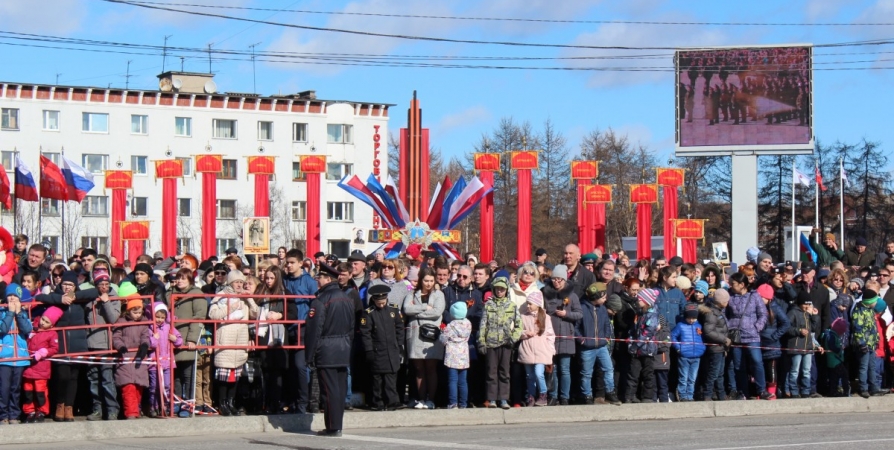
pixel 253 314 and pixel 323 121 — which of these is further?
pixel 323 121

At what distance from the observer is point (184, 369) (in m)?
14.3

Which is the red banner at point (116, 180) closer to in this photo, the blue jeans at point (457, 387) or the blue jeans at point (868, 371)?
the blue jeans at point (457, 387)

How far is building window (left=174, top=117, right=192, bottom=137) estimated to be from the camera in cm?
7694

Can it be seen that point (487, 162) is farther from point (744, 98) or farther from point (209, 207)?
point (209, 207)

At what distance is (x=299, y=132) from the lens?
8012 cm

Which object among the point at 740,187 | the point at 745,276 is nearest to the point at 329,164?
the point at 740,187

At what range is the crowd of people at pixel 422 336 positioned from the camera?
45.2ft

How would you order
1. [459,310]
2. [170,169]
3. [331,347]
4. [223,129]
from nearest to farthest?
[331,347] → [459,310] → [170,169] → [223,129]

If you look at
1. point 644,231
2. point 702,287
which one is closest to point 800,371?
point 702,287

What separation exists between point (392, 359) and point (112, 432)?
128 inches

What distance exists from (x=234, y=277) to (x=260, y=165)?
3441cm

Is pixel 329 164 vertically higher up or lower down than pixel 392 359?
higher up

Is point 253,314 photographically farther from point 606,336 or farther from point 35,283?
point 606,336

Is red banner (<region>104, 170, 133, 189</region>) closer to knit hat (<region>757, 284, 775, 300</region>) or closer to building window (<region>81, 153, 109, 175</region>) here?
building window (<region>81, 153, 109, 175</region>)
